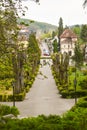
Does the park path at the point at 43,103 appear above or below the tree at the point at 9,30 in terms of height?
below

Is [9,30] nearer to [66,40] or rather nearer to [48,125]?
[48,125]

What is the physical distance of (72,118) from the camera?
1884cm

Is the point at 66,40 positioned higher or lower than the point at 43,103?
higher

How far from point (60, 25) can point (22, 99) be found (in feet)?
399

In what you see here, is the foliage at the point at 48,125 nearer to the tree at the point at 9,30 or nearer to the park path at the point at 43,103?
the tree at the point at 9,30

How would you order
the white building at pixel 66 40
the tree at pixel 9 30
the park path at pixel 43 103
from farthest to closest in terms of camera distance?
the white building at pixel 66 40
the park path at pixel 43 103
the tree at pixel 9 30

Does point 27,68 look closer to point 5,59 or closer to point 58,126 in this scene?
point 5,59

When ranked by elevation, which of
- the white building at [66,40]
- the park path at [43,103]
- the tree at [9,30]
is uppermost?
the tree at [9,30]

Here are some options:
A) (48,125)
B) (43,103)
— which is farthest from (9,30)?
(43,103)

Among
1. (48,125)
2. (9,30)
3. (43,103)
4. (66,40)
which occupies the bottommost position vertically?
(43,103)

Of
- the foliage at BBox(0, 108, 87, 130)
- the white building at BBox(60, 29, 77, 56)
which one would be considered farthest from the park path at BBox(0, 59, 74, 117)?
the white building at BBox(60, 29, 77, 56)

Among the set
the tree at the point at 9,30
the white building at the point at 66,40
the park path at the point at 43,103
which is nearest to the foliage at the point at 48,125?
the tree at the point at 9,30

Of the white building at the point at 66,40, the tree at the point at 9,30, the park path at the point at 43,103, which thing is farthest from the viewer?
the white building at the point at 66,40

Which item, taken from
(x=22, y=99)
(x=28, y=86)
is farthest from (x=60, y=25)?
(x=22, y=99)
